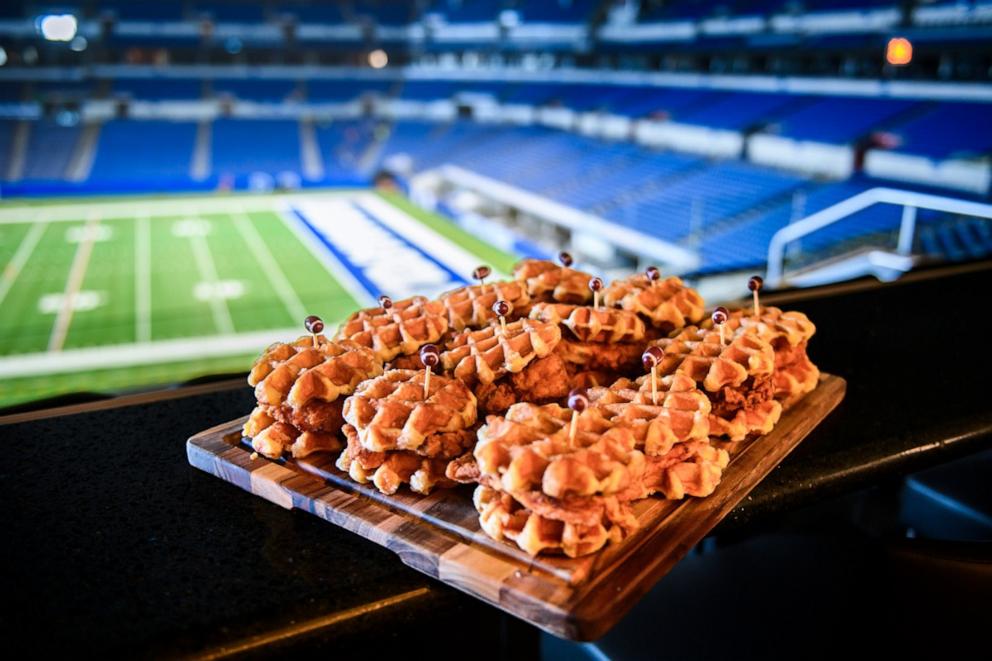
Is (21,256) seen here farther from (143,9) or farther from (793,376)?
(143,9)

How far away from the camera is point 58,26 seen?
28188 mm

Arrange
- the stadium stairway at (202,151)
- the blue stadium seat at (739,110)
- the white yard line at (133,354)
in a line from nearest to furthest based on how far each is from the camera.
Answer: the white yard line at (133,354) → the blue stadium seat at (739,110) → the stadium stairway at (202,151)

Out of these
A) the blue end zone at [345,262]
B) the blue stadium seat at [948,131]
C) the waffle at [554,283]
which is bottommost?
the blue end zone at [345,262]

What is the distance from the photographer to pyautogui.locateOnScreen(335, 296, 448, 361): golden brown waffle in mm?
1682

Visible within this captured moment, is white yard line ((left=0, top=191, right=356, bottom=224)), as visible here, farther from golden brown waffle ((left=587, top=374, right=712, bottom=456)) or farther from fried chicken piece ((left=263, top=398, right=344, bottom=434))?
golden brown waffle ((left=587, top=374, right=712, bottom=456))

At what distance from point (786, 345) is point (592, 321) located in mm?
466

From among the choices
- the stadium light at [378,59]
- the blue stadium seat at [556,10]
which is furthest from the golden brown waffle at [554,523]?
the stadium light at [378,59]

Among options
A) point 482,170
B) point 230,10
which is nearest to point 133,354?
point 482,170

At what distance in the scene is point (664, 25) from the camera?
2055 cm

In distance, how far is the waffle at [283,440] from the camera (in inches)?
57.7

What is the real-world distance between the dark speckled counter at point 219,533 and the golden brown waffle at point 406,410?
0.57 feet

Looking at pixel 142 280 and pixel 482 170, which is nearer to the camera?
pixel 142 280

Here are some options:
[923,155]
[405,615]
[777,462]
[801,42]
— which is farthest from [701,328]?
[801,42]

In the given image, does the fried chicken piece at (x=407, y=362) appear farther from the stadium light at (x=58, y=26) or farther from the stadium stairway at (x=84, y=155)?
the stadium light at (x=58, y=26)
